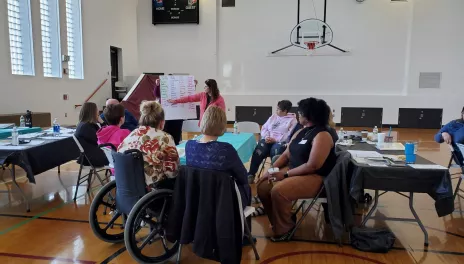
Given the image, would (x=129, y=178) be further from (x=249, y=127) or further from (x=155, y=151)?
(x=249, y=127)

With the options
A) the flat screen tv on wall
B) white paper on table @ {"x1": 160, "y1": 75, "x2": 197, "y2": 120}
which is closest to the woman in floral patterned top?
white paper on table @ {"x1": 160, "y1": 75, "x2": 197, "y2": 120}

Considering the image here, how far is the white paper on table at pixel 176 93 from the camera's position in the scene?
14.9 feet

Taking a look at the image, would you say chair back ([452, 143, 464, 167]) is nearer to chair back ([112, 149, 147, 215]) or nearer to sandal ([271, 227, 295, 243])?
sandal ([271, 227, 295, 243])

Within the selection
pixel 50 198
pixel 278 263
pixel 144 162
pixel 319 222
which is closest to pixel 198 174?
Answer: pixel 144 162

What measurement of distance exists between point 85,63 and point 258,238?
7.96 meters

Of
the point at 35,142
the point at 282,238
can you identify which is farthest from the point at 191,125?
the point at 282,238

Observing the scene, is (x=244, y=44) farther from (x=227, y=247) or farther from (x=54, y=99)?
(x=227, y=247)

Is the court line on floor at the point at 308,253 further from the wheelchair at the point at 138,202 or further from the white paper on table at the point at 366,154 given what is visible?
the white paper on table at the point at 366,154

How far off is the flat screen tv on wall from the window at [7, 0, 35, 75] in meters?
4.30

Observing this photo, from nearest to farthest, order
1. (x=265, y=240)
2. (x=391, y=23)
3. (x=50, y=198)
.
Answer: (x=265, y=240) < (x=50, y=198) < (x=391, y=23)

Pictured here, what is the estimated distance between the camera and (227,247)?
2.00 m

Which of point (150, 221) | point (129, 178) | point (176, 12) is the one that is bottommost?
point (150, 221)

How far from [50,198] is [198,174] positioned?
2581 millimetres

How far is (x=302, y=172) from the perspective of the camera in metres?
2.66
